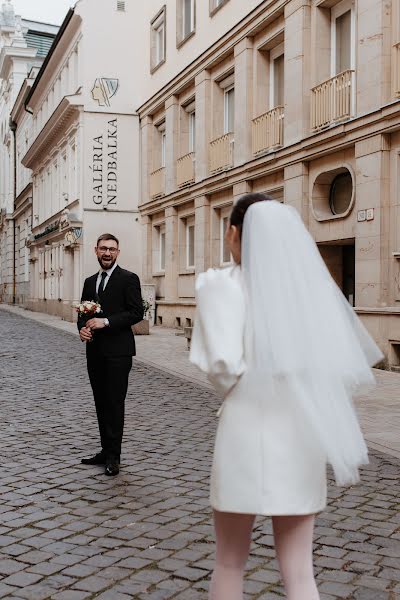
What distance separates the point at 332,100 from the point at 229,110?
7.29m

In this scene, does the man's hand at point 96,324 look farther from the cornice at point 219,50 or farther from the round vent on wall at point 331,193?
the cornice at point 219,50

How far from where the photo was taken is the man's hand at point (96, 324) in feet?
20.0

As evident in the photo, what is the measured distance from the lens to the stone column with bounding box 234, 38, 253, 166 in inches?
812

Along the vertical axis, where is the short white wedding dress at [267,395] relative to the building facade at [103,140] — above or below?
below

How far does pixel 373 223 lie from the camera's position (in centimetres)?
1470

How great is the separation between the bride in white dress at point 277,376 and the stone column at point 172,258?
77.2 feet

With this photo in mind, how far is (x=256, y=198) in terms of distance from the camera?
105 inches

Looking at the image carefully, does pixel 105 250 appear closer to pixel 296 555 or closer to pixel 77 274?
pixel 296 555

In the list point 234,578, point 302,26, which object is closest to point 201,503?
point 234,578

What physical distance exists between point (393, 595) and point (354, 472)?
1.43 metres

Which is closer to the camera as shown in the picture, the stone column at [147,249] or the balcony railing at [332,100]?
the balcony railing at [332,100]

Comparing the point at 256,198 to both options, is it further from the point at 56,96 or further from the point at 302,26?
the point at 56,96

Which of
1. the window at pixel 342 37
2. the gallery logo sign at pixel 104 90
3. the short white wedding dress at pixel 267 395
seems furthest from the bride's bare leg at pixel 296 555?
the gallery logo sign at pixel 104 90

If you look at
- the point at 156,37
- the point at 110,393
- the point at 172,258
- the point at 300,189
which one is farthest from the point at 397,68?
the point at 156,37
